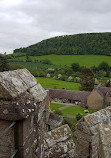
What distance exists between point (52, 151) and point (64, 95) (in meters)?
37.2

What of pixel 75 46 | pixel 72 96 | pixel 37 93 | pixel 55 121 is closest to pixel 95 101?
pixel 72 96

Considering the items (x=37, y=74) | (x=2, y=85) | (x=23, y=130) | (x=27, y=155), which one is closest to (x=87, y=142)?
(x=27, y=155)

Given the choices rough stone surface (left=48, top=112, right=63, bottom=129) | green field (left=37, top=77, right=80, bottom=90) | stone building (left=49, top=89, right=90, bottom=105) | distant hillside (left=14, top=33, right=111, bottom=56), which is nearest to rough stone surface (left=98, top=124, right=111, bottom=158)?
rough stone surface (left=48, top=112, right=63, bottom=129)

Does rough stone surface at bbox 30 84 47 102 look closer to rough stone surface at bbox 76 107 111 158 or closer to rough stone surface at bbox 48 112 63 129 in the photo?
rough stone surface at bbox 76 107 111 158

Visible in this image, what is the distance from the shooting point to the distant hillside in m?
102

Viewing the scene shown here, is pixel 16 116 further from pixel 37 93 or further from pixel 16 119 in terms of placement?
pixel 37 93

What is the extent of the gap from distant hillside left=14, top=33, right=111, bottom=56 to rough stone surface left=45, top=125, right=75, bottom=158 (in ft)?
318

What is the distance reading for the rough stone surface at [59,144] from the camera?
13.7 ft

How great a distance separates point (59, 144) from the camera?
4.35m

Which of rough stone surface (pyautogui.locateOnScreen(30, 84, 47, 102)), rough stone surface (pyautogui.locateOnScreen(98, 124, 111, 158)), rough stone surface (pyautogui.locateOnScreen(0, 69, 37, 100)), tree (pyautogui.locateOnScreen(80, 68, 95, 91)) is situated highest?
rough stone surface (pyautogui.locateOnScreen(0, 69, 37, 100))

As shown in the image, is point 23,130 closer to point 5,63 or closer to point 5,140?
point 5,140

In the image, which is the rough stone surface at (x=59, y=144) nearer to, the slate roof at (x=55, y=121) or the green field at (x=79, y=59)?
the slate roof at (x=55, y=121)

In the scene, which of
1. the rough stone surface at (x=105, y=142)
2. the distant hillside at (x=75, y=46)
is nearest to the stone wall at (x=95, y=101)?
the rough stone surface at (x=105, y=142)

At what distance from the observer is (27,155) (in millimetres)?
2805
